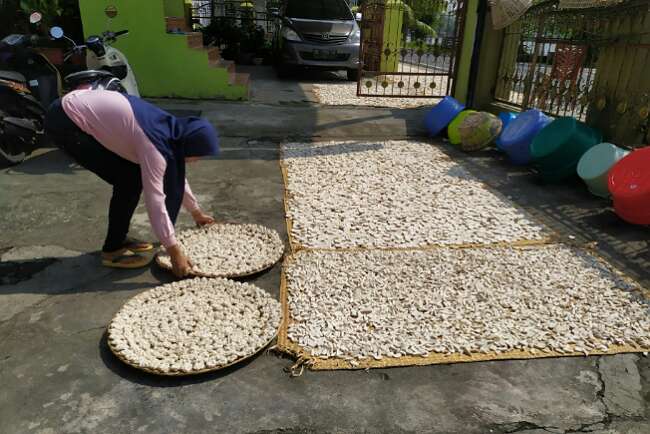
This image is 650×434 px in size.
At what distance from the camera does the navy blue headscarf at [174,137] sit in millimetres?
2359

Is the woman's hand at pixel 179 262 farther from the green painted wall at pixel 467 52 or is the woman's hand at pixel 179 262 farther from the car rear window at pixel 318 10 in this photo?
the car rear window at pixel 318 10

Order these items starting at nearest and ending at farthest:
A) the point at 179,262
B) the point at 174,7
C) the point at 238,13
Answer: the point at 179,262
the point at 174,7
the point at 238,13

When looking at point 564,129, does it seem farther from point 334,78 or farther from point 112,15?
point 334,78

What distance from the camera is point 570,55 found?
5.05 meters

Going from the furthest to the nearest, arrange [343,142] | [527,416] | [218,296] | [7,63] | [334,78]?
[334,78] < [343,142] < [7,63] < [218,296] < [527,416]

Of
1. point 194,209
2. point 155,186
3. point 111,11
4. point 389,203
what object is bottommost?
point 389,203

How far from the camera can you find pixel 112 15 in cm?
616

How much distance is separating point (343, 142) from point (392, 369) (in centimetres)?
387

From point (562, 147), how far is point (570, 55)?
150 centimetres

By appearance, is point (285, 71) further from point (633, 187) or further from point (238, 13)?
point (633, 187)

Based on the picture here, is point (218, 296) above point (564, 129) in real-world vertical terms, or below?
below

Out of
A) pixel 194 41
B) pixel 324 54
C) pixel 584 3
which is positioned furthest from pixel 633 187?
pixel 324 54

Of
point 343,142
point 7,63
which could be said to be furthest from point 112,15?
point 343,142

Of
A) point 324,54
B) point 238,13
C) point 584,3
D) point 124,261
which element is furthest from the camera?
point 238,13
